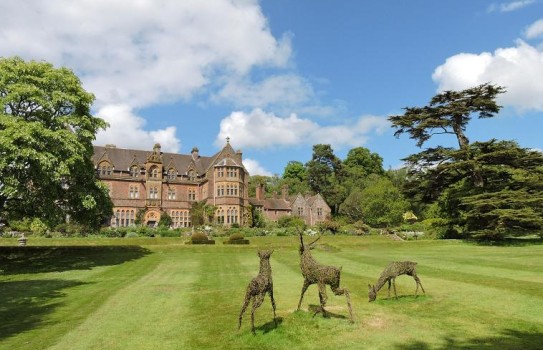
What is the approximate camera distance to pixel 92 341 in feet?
31.2

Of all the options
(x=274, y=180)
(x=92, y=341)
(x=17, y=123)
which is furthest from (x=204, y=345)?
(x=274, y=180)

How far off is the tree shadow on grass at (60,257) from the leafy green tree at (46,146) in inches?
121

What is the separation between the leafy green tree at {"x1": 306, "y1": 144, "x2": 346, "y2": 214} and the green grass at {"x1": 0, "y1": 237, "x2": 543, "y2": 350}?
69882mm

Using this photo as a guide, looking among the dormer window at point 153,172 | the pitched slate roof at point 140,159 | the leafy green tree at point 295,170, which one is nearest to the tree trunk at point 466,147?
the pitched slate roof at point 140,159

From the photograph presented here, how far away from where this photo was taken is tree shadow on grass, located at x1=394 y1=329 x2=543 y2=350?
Answer: 8109 millimetres

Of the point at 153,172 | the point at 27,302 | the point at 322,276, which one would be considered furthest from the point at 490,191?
the point at 153,172

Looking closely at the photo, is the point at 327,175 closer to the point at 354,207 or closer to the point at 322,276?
the point at 354,207

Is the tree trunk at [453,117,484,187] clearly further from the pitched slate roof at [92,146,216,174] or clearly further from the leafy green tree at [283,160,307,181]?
the leafy green tree at [283,160,307,181]

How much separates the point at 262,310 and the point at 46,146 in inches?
732

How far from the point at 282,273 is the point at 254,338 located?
39.6ft

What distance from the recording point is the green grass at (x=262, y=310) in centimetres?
899

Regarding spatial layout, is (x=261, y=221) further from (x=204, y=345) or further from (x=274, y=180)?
(x=274, y=180)

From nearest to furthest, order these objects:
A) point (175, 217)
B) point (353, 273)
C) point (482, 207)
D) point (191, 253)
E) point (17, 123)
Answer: point (353, 273)
point (17, 123)
point (191, 253)
point (482, 207)
point (175, 217)

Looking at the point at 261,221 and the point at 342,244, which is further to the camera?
the point at 261,221
